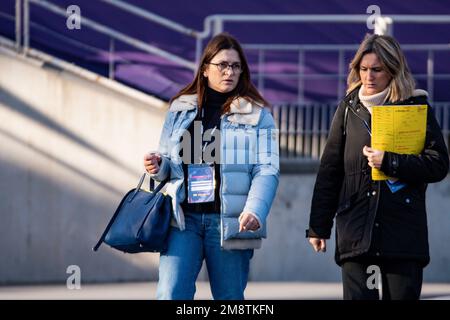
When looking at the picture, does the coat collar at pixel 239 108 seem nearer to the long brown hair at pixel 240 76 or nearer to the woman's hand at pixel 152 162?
the long brown hair at pixel 240 76

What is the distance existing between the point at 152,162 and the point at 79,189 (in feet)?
19.5

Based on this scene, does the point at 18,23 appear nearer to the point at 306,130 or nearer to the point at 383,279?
the point at 306,130

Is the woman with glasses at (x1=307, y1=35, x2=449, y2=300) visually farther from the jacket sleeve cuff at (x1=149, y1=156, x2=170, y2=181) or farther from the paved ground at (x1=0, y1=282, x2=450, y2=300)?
the paved ground at (x1=0, y1=282, x2=450, y2=300)

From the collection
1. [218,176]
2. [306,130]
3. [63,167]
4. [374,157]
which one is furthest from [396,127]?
[63,167]

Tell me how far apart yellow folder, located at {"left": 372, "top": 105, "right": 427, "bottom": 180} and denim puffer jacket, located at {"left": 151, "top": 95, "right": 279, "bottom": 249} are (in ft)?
1.91

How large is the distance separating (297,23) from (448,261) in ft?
8.91

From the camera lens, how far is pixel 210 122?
7.09 metres

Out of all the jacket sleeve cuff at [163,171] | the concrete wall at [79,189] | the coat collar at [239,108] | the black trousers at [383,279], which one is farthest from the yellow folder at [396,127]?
the concrete wall at [79,189]

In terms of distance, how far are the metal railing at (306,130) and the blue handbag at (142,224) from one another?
5857 millimetres

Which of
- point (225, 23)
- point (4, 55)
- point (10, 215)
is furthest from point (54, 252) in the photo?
point (225, 23)

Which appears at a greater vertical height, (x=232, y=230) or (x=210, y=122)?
(x=210, y=122)

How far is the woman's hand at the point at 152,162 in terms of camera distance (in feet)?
22.7

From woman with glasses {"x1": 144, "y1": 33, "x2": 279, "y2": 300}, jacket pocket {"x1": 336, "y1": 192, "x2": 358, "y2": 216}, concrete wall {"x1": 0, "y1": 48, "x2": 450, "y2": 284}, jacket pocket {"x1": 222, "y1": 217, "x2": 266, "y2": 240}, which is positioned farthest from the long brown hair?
concrete wall {"x1": 0, "y1": 48, "x2": 450, "y2": 284}

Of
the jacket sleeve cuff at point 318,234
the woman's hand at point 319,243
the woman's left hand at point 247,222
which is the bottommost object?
the woman's hand at point 319,243
